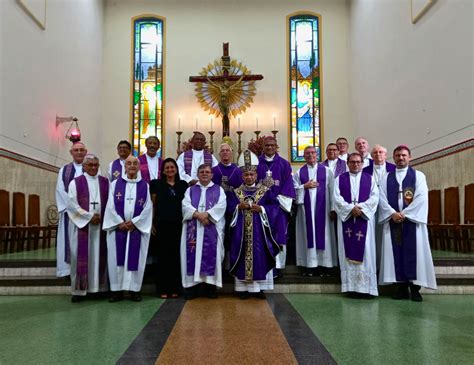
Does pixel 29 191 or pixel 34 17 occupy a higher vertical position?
pixel 34 17

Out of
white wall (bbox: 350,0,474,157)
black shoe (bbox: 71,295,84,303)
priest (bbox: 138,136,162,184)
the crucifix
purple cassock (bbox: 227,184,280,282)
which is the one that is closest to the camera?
black shoe (bbox: 71,295,84,303)

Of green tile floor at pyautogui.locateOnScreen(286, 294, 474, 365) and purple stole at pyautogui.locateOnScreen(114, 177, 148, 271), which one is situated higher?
purple stole at pyautogui.locateOnScreen(114, 177, 148, 271)

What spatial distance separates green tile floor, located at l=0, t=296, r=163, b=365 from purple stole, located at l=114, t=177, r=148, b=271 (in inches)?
19.1

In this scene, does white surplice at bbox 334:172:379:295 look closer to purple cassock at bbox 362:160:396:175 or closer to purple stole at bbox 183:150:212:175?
purple cassock at bbox 362:160:396:175

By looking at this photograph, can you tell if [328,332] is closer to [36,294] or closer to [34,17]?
[36,294]

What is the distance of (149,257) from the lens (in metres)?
5.77

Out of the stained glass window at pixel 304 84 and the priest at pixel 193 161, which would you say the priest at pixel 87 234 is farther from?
the stained glass window at pixel 304 84

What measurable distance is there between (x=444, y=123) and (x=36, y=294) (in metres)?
6.97

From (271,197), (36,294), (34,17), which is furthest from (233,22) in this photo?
(36,294)

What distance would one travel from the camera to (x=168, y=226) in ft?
17.6

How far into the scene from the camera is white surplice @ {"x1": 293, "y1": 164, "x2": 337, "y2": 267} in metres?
5.85

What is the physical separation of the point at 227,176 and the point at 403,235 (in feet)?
7.72

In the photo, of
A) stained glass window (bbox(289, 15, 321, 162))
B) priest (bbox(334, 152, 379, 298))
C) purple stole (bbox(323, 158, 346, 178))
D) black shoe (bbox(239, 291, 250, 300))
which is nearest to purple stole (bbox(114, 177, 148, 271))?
black shoe (bbox(239, 291, 250, 300))

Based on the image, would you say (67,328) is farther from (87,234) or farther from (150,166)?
(150,166)
